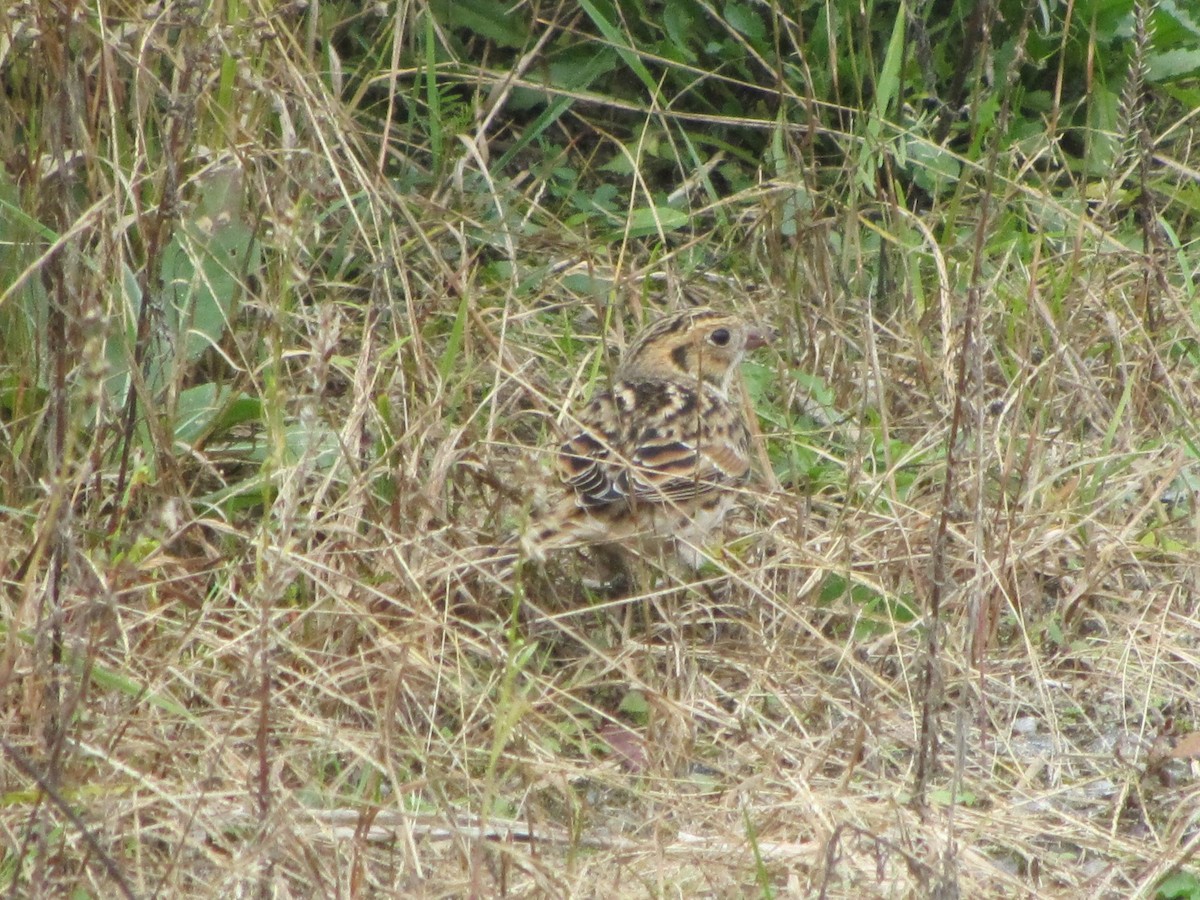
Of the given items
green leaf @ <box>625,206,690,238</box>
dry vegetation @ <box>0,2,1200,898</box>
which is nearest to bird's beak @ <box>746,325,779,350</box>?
dry vegetation @ <box>0,2,1200,898</box>

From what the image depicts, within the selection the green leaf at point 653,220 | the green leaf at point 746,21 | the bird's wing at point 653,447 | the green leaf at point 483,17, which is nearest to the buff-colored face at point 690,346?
the bird's wing at point 653,447

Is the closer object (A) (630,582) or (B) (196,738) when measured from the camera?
(B) (196,738)

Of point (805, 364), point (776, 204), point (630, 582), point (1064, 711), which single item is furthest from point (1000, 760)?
point (776, 204)

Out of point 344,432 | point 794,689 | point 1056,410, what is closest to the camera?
point 794,689

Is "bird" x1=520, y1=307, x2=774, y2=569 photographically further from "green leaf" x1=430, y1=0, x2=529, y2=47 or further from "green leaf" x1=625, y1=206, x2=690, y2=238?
"green leaf" x1=430, y1=0, x2=529, y2=47

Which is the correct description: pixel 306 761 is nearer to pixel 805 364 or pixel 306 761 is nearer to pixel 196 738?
pixel 196 738

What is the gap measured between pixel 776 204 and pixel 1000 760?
256cm

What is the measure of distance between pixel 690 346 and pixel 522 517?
2.97m

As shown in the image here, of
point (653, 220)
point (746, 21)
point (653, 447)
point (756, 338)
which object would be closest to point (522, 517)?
point (653, 447)

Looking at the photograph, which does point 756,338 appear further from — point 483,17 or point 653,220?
point 483,17

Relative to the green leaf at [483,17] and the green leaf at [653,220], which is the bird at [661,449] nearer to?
the green leaf at [653,220]

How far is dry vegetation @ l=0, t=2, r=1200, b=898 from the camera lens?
155 inches

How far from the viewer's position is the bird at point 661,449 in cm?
521

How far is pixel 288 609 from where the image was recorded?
15.1 feet
